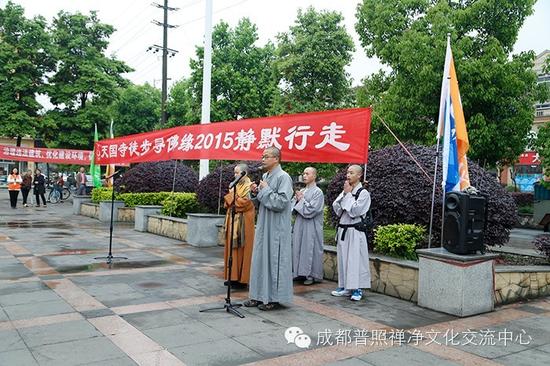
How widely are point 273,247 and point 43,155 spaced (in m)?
21.1

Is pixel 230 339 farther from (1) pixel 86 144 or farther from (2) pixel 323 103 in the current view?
(1) pixel 86 144

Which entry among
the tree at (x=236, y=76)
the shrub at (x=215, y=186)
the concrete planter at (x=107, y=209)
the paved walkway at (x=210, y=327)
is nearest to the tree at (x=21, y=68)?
the tree at (x=236, y=76)

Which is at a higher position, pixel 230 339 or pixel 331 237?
pixel 331 237

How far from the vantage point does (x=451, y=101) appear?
6.36 m

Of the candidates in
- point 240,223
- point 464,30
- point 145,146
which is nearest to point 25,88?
point 145,146

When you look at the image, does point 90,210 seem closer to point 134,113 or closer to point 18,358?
point 18,358

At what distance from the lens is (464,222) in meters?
5.53

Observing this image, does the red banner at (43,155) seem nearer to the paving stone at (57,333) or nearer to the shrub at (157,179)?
the shrub at (157,179)

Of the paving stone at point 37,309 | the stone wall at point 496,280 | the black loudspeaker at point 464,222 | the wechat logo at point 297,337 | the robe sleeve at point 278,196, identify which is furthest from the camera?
the stone wall at point 496,280

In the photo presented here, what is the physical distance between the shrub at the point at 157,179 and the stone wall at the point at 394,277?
949 centimetres

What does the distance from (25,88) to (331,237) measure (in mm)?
24925

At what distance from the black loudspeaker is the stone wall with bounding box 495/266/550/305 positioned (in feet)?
2.43

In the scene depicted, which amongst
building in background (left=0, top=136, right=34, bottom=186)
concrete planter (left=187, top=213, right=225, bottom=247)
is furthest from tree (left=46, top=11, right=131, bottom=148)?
concrete planter (left=187, top=213, right=225, bottom=247)

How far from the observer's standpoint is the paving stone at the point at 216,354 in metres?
3.95
